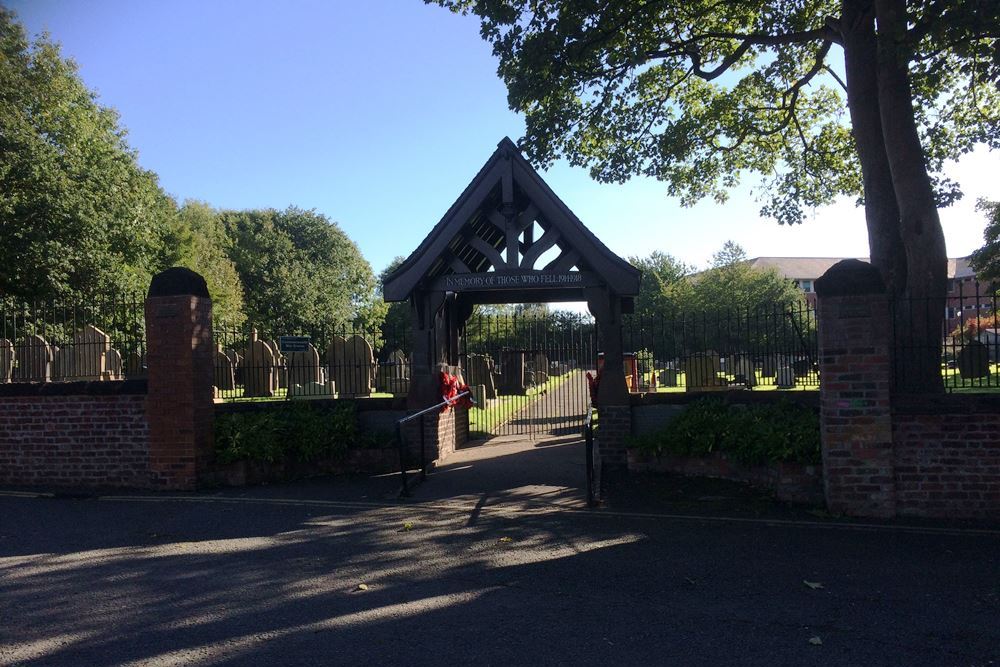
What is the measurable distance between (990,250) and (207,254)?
41.0 meters

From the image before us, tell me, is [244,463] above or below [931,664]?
above

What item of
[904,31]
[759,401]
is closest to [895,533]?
[759,401]

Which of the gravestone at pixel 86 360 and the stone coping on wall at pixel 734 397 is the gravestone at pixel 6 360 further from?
the stone coping on wall at pixel 734 397

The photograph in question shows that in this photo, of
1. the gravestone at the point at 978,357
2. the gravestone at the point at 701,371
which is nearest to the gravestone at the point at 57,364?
the gravestone at the point at 701,371

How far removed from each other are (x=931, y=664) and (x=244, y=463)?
8287 mm

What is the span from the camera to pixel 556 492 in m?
9.17

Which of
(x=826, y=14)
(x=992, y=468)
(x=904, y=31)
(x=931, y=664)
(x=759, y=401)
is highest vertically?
(x=826, y=14)

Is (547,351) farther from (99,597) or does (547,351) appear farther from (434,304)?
(99,597)

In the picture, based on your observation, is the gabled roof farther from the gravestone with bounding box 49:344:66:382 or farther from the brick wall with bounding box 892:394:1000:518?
the gravestone with bounding box 49:344:66:382

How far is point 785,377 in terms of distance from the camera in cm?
1528

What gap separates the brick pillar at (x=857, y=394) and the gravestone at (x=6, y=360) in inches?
475

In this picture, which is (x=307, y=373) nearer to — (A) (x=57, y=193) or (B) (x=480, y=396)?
(B) (x=480, y=396)

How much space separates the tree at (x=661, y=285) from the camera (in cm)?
5405

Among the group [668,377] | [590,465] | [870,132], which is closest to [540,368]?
[668,377]
